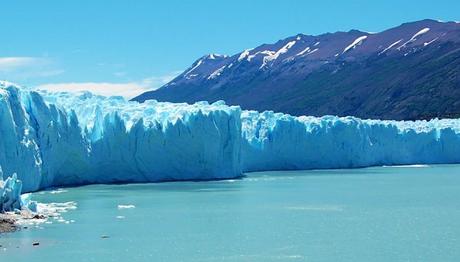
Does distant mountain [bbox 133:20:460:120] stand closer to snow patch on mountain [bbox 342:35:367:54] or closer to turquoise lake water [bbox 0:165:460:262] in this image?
snow patch on mountain [bbox 342:35:367:54]

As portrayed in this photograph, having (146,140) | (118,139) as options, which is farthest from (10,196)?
(146,140)

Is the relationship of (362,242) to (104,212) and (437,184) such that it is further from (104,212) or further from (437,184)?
(437,184)

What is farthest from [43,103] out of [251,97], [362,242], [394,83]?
[251,97]

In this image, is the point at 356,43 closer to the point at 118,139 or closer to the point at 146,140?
the point at 146,140

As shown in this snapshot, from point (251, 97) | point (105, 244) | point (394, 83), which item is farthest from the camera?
point (251, 97)

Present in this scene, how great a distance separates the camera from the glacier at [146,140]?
20.0 meters

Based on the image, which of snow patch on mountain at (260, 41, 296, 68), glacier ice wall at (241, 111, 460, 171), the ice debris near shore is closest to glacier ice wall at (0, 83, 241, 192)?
glacier ice wall at (241, 111, 460, 171)

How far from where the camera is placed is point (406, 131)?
36219 mm

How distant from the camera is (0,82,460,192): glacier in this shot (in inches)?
789

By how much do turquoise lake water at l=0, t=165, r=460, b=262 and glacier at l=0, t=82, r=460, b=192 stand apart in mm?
946

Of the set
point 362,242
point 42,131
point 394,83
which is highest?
point 394,83

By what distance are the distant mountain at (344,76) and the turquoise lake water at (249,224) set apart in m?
46.6

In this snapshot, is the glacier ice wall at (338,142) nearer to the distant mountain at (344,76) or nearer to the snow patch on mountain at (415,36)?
the distant mountain at (344,76)

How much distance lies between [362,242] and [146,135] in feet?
41.8
